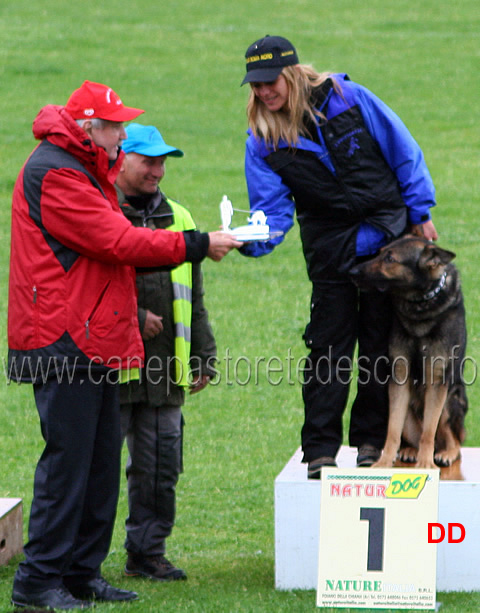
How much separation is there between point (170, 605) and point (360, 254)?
73.6 inches

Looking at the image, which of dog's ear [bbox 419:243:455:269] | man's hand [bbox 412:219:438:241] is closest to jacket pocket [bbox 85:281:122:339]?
dog's ear [bbox 419:243:455:269]

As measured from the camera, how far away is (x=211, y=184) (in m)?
15.0

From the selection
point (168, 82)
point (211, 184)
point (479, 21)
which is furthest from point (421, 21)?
point (211, 184)

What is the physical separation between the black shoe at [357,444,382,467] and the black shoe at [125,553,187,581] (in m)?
1.09

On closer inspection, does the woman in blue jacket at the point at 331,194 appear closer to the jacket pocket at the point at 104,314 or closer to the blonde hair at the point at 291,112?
the blonde hair at the point at 291,112

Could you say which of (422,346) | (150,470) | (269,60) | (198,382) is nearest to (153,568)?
(150,470)

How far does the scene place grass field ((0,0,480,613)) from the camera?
6.00 meters

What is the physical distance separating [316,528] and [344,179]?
1.68m

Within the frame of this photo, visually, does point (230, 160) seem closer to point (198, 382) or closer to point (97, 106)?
point (198, 382)

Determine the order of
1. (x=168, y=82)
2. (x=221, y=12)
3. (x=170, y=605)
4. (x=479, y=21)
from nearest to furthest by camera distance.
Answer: (x=170, y=605) → (x=168, y=82) → (x=479, y=21) → (x=221, y=12)

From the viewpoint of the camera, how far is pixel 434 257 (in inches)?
185

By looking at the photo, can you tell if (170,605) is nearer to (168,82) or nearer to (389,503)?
(389,503)

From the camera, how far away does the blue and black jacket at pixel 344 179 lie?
15.5 feet

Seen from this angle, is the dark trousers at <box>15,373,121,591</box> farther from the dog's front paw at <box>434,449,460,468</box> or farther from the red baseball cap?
the dog's front paw at <box>434,449,460,468</box>
